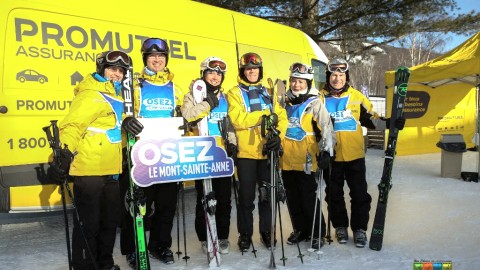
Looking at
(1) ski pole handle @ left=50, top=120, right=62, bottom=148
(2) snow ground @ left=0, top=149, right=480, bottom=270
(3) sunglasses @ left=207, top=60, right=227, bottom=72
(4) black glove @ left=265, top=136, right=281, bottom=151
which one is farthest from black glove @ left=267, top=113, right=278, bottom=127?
(1) ski pole handle @ left=50, top=120, right=62, bottom=148

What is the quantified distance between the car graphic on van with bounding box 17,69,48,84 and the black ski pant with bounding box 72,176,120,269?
140 centimetres

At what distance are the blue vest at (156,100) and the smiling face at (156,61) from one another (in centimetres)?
15

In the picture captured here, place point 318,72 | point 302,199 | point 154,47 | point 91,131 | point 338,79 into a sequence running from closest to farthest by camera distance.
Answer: point 91,131
point 154,47
point 302,199
point 338,79
point 318,72

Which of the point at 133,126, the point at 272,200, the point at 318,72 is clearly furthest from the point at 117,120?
the point at 318,72

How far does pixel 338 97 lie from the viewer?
4367mm

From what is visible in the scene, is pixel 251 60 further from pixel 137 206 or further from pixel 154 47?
pixel 137 206

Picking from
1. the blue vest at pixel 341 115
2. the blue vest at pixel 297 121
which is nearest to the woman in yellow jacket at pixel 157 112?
the blue vest at pixel 297 121

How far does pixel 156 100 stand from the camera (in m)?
3.78

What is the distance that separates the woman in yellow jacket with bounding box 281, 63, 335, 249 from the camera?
13.2 feet

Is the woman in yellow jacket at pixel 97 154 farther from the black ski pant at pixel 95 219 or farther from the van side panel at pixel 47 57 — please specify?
the van side panel at pixel 47 57

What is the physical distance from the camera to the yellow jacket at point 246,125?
391 cm

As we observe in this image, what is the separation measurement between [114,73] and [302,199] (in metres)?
2.21

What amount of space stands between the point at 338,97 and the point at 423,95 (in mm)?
8291

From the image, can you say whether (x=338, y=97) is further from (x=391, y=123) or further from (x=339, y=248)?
(x=339, y=248)
